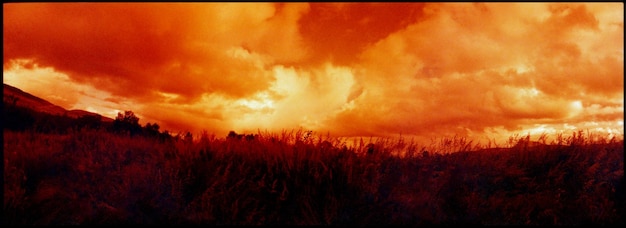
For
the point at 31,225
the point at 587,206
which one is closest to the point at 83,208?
the point at 31,225

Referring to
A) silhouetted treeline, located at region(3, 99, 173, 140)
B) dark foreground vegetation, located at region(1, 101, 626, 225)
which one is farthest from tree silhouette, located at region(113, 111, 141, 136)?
dark foreground vegetation, located at region(1, 101, 626, 225)

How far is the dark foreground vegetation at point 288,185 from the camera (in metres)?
7.54

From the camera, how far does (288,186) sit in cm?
782

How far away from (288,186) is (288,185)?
16 mm

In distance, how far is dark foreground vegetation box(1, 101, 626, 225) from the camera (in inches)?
297

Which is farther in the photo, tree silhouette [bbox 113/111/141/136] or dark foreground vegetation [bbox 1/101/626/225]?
tree silhouette [bbox 113/111/141/136]

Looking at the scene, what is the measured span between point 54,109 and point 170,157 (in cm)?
720

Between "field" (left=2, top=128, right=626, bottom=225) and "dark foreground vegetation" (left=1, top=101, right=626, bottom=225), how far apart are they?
0.02 meters

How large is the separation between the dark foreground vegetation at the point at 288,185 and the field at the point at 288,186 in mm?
19

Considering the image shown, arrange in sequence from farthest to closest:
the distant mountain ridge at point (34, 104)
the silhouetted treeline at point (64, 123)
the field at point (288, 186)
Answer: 1. the distant mountain ridge at point (34, 104)
2. the silhouetted treeline at point (64, 123)
3. the field at point (288, 186)

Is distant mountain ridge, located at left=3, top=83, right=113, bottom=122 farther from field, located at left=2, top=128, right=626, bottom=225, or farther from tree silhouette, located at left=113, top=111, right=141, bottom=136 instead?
field, located at left=2, top=128, right=626, bottom=225

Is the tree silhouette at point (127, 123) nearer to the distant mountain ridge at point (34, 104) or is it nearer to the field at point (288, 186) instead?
the distant mountain ridge at point (34, 104)

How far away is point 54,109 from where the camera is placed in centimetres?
1459

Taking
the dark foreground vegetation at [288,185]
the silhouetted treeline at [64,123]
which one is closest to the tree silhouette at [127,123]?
the silhouetted treeline at [64,123]
